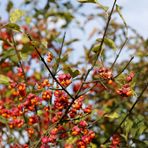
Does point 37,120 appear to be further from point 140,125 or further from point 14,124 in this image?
point 140,125

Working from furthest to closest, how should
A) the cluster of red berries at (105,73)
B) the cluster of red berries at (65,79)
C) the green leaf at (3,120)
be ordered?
the green leaf at (3,120), the cluster of red berries at (65,79), the cluster of red berries at (105,73)

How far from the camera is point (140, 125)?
3.99 metres

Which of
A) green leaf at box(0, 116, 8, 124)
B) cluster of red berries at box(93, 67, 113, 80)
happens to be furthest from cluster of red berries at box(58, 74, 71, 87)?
green leaf at box(0, 116, 8, 124)

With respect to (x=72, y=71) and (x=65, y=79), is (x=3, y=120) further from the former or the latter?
(x=72, y=71)

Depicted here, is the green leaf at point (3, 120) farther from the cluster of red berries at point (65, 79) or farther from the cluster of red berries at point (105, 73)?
the cluster of red berries at point (105, 73)

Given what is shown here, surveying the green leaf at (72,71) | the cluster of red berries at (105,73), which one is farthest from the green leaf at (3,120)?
the cluster of red berries at (105,73)

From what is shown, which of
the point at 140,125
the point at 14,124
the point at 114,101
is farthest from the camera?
the point at 114,101

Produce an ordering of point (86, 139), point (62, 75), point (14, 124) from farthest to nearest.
Result: point (14, 124), point (86, 139), point (62, 75)

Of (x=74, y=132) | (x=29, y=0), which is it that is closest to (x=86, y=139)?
(x=74, y=132)

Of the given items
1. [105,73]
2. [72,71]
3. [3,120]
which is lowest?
[105,73]

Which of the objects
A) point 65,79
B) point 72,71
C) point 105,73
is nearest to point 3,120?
point 65,79

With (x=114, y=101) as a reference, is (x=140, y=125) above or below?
below

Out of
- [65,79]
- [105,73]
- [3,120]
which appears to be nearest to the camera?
[105,73]

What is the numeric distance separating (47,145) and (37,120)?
545 mm
